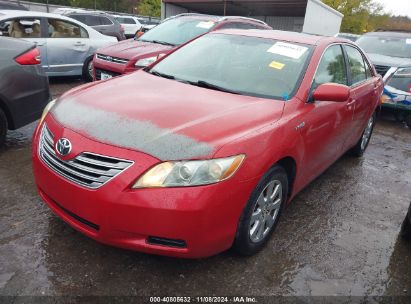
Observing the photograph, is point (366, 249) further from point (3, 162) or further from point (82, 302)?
point (3, 162)

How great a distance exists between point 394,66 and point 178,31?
4.28 metres

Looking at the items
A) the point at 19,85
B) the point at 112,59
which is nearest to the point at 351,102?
the point at 19,85

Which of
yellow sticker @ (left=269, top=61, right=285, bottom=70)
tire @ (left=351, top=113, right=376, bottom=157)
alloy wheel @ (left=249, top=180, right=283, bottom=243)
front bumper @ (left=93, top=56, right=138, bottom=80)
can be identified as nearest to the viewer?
alloy wheel @ (left=249, top=180, right=283, bottom=243)

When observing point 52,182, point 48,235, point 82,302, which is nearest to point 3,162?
point 48,235

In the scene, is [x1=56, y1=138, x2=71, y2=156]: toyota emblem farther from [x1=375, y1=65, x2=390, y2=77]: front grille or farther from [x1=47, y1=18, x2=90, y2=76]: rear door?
[x1=375, y1=65, x2=390, y2=77]: front grille

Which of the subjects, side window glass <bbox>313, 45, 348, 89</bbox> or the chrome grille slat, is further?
side window glass <bbox>313, 45, 348, 89</bbox>

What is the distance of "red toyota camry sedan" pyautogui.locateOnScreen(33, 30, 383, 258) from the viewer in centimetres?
211

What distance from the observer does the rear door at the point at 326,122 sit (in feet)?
9.90

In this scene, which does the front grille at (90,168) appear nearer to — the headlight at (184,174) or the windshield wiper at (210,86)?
the headlight at (184,174)

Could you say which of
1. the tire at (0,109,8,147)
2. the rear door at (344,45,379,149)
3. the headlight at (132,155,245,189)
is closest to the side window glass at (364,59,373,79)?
the rear door at (344,45,379,149)

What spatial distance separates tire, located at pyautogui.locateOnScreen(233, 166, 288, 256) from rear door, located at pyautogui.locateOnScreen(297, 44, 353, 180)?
1.36 feet

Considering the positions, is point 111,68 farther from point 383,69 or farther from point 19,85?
point 383,69

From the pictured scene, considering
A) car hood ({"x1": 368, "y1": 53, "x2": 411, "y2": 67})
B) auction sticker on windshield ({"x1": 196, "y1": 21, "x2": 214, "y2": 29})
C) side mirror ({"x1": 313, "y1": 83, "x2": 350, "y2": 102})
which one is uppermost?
auction sticker on windshield ({"x1": 196, "y1": 21, "x2": 214, "y2": 29})

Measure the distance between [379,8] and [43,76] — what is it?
49.0 meters
